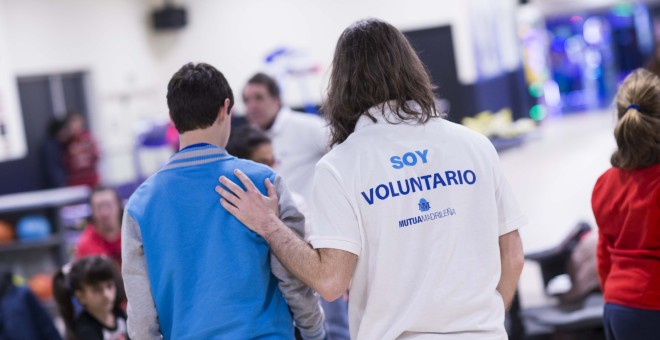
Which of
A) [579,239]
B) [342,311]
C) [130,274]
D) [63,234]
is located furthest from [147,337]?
[63,234]

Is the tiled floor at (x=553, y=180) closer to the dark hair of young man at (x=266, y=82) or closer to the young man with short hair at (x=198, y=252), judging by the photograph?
the dark hair of young man at (x=266, y=82)

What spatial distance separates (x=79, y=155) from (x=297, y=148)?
287 inches

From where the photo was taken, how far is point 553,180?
12883 millimetres

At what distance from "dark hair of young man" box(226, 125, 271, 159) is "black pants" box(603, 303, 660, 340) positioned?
4.72 feet

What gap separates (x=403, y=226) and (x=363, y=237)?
0.11 metres

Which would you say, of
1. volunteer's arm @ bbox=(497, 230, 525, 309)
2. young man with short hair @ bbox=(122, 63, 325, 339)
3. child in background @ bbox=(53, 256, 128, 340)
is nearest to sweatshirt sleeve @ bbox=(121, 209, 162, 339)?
young man with short hair @ bbox=(122, 63, 325, 339)

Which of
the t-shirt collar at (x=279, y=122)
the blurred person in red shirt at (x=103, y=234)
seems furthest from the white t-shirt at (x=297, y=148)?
the blurred person in red shirt at (x=103, y=234)

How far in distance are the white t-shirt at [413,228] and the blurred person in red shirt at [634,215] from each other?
30.8 inches

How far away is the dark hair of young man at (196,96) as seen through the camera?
2.43 m

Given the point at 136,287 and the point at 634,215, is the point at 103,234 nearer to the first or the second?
the point at 136,287

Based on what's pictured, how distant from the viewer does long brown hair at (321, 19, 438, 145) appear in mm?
2404

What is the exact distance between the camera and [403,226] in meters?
2.33

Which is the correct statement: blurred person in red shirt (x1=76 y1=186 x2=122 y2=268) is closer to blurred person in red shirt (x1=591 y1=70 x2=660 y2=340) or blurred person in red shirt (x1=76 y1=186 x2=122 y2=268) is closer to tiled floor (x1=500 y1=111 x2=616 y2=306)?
tiled floor (x1=500 y1=111 x2=616 y2=306)

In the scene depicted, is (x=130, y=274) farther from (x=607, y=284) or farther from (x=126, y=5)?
(x=126, y=5)
